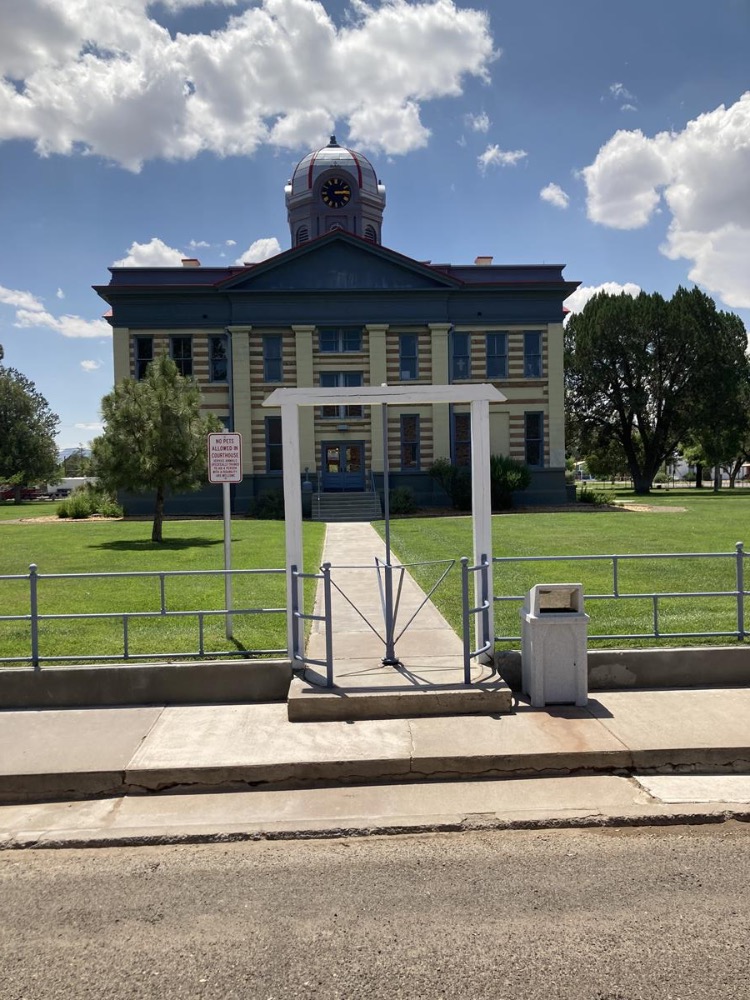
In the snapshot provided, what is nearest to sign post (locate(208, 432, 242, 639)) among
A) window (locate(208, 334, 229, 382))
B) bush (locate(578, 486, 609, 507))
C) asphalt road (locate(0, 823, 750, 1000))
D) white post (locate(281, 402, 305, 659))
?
white post (locate(281, 402, 305, 659))

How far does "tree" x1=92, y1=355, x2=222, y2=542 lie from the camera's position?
918 inches

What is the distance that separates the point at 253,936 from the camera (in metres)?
4.23

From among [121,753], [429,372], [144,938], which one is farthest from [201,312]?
[144,938]

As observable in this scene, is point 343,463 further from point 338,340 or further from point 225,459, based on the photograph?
point 225,459

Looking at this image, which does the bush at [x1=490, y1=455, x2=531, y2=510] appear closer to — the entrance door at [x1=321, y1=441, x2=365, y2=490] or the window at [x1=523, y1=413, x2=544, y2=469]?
the window at [x1=523, y1=413, x2=544, y2=469]

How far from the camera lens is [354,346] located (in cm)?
3838

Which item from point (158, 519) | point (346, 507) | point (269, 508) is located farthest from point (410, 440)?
point (158, 519)

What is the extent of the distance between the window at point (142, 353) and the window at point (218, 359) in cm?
280

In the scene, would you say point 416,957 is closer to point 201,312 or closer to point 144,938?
point 144,938

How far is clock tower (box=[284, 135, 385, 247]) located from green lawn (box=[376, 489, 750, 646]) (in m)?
21.5

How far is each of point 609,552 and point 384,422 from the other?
11.5m

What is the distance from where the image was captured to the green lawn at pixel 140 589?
1005cm

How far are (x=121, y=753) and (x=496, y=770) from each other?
3194 mm

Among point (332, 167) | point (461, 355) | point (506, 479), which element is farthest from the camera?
point (332, 167)
